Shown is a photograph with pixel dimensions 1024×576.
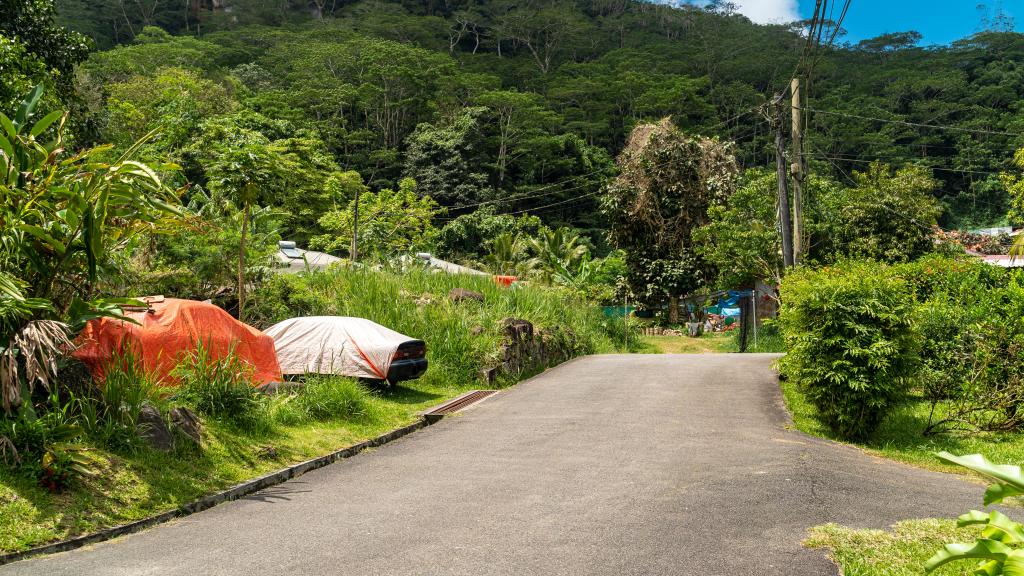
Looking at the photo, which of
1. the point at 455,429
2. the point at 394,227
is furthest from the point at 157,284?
the point at 394,227

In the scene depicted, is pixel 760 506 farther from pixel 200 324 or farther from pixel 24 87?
pixel 24 87

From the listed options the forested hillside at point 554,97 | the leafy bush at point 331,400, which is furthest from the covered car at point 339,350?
the forested hillside at point 554,97

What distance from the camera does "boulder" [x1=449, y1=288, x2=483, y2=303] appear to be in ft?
69.5

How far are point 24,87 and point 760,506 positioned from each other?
15468 millimetres

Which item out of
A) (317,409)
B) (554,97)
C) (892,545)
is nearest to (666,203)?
(317,409)

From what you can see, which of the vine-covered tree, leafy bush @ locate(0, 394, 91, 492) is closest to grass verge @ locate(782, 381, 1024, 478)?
leafy bush @ locate(0, 394, 91, 492)

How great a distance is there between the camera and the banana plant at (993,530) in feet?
4.95

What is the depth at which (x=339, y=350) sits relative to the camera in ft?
49.2

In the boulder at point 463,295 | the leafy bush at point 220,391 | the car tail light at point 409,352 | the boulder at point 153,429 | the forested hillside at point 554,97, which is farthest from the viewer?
the forested hillside at point 554,97

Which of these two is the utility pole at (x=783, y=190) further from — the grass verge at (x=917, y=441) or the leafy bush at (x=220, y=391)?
the leafy bush at (x=220, y=391)

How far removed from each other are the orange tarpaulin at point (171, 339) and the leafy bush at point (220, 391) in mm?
205

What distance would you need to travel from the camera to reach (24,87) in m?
15.5

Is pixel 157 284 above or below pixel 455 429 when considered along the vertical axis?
above

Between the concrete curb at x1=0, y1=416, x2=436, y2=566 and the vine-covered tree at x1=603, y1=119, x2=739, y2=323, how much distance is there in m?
28.5
